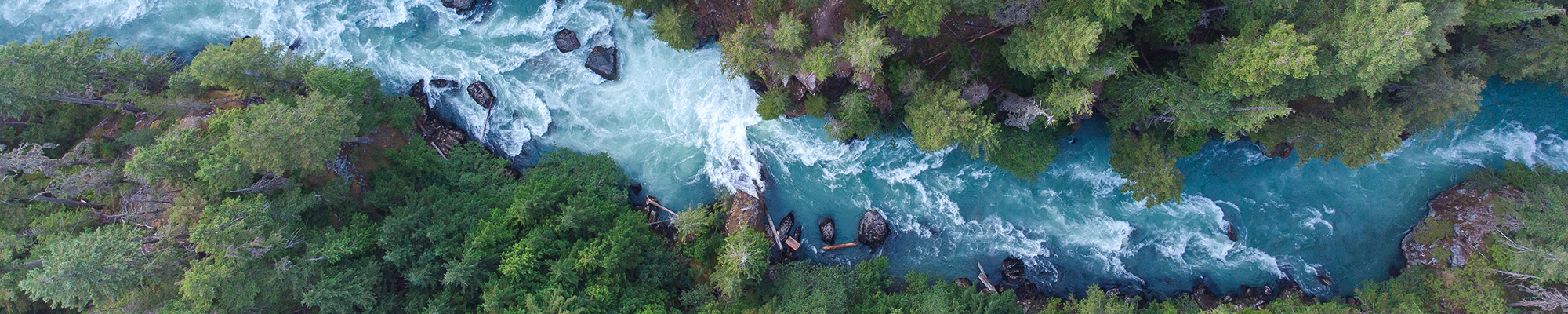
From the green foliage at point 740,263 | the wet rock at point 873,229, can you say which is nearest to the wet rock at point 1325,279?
the wet rock at point 873,229

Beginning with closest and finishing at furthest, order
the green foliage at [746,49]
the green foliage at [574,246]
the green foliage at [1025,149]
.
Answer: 1. the green foliage at [746,49]
2. the green foliage at [574,246]
3. the green foliage at [1025,149]

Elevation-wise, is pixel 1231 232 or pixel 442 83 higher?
pixel 442 83

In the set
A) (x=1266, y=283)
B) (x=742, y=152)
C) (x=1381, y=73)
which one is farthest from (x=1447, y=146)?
(x=742, y=152)

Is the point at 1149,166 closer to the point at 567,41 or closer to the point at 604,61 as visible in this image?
the point at 604,61

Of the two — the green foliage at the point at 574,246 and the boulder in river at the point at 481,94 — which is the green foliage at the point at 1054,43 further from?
the boulder in river at the point at 481,94

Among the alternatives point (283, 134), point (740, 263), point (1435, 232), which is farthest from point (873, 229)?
point (1435, 232)

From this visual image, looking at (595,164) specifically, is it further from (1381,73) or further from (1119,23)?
(1381,73)
